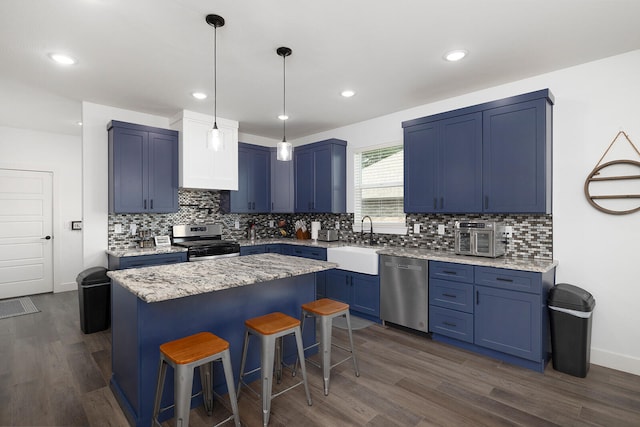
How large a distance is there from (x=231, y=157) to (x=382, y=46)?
9.67 ft

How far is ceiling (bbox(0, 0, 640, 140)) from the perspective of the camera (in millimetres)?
2209

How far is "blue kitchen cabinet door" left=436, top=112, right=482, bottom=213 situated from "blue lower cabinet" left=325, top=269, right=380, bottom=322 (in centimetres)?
123

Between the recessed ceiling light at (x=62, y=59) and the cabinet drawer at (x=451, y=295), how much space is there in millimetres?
4033

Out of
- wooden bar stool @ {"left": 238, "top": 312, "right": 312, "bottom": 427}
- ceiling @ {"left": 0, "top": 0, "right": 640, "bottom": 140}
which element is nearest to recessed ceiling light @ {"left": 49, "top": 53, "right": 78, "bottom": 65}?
ceiling @ {"left": 0, "top": 0, "right": 640, "bottom": 140}

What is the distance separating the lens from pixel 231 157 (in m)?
4.93

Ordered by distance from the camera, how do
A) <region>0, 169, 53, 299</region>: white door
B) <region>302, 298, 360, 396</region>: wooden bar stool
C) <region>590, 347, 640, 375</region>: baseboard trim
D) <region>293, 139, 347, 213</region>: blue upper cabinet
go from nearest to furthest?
<region>302, 298, 360, 396</region>: wooden bar stool, <region>590, 347, 640, 375</region>: baseboard trim, <region>293, 139, 347, 213</region>: blue upper cabinet, <region>0, 169, 53, 299</region>: white door

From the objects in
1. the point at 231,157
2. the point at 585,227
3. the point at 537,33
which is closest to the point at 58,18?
the point at 231,157

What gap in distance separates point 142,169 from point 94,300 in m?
1.66

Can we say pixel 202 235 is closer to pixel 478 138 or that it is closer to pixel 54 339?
pixel 54 339

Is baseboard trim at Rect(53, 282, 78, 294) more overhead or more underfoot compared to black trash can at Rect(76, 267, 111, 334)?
more underfoot

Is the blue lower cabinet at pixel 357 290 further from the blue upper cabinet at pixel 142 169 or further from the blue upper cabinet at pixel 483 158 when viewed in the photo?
the blue upper cabinet at pixel 142 169

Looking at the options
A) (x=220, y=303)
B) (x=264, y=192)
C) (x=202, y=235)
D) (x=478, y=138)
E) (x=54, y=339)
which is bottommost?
(x=54, y=339)

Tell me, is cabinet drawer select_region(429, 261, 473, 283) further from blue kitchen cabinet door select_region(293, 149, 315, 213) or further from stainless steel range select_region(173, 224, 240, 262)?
stainless steel range select_region(173, 224, 240, 262)

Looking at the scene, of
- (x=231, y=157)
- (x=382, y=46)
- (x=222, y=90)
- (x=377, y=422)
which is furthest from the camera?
(x=231, y=157)
